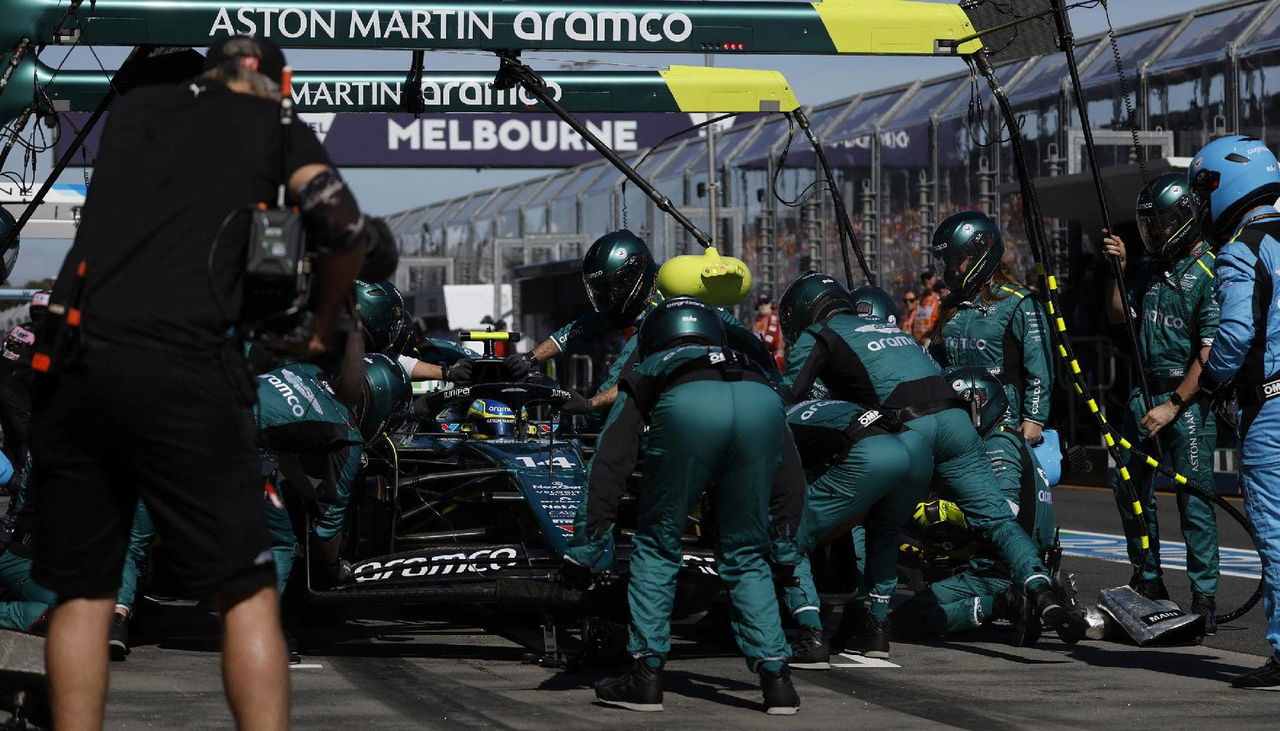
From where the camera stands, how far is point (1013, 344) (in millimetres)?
9359

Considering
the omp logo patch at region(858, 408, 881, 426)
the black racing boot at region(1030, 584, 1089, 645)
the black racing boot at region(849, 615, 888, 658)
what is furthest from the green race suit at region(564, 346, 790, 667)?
the black racing boot at region(1030, 584, 1089, 645)

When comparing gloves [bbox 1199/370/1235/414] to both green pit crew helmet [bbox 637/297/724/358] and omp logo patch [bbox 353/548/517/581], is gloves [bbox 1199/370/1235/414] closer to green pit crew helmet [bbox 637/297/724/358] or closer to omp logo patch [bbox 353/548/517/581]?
green pit crew helmet [bbox 637/297/724/358]

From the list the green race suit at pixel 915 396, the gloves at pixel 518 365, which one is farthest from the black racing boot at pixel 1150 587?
the gloves at pixel 518 365

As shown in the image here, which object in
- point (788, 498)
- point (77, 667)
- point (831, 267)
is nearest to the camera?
point (77, 667)

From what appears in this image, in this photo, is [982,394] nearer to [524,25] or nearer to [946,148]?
[524,25]

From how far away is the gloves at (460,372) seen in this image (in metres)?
9.28

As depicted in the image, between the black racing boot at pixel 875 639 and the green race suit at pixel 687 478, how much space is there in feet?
4.30

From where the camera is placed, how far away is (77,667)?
162 inches

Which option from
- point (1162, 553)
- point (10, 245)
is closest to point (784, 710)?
point (10, 245)

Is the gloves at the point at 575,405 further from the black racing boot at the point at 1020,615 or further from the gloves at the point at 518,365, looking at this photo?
the black racing boot at the point at 1020,615

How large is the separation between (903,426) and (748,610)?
1.55 m

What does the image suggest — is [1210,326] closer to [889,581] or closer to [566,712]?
[889,581]

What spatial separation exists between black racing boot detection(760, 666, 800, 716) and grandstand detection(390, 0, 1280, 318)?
178 inches

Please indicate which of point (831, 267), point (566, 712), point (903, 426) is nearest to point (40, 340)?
point (566, 712)
